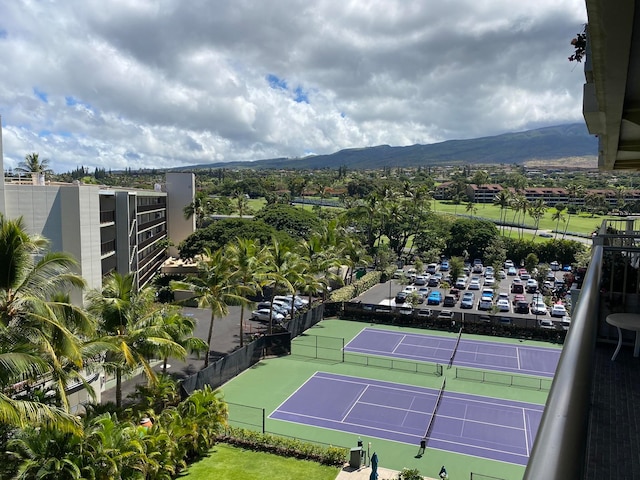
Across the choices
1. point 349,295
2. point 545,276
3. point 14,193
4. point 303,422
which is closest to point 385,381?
point 303,422

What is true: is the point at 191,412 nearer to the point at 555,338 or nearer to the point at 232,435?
the point at 232,435

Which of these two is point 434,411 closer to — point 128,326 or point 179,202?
point 128,326

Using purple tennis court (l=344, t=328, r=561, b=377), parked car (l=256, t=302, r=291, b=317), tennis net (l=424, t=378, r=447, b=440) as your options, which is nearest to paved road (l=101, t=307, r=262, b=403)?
parked car (l=256, t=302, r=291, b=317)

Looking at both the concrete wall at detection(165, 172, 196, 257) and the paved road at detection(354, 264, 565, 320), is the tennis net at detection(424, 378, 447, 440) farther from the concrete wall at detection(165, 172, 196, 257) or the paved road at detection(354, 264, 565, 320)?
the concrete wall at detection(165, 172, 196, 257)

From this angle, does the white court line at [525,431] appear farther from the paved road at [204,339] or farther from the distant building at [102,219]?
the distant building at [102,219]

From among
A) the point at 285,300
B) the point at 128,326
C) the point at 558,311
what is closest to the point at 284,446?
the point at 128,326

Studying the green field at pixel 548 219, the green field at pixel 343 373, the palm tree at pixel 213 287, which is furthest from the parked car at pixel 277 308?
the green field at pixel 548 219
